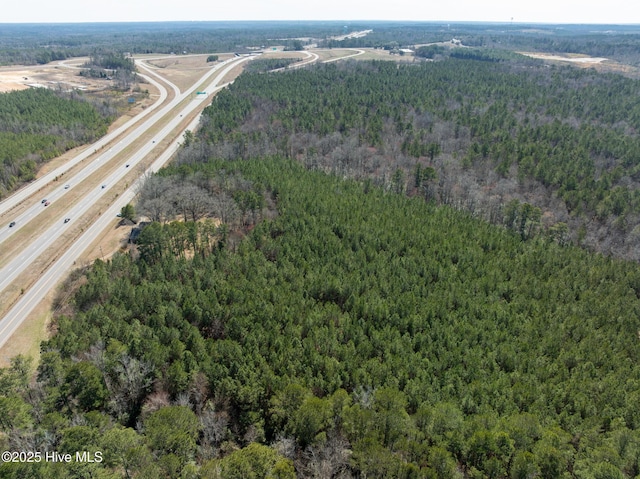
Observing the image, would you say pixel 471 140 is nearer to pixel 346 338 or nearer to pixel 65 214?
pixel 346 338

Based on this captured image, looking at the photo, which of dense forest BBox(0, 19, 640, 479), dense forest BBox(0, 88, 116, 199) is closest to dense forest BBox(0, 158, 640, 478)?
dense forest BBox(0, 19, 640, 479)

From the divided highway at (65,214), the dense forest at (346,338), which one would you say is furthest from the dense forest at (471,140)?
the divided highway at (65,214)

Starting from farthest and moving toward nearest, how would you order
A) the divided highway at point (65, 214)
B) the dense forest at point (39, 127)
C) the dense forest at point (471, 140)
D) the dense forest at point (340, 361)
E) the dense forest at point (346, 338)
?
the dense forest at point (39, 127)
the dense forest at point (471, 140)
the divided highway at point (65, 214)
the dense forest at point (346, 338)
the dense forest at point (340, 361)

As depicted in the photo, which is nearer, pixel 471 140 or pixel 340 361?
pixel 340 361

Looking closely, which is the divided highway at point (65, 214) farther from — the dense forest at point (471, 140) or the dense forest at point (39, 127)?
the dense forest at point (471, 140)

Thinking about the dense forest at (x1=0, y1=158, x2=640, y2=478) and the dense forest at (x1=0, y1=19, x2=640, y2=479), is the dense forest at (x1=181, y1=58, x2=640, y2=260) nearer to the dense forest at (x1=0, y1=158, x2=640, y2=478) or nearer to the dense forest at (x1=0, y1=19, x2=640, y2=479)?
the dense forest at (x1=0, y1=19, x2=640, y2=479)

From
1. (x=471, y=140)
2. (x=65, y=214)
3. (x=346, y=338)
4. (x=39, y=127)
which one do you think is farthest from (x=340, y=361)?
(x=39, y=127)
